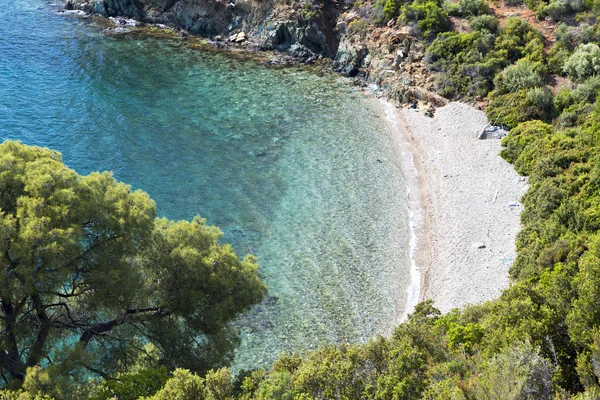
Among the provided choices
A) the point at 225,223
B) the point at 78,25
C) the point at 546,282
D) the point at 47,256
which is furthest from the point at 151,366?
the point at 78,25

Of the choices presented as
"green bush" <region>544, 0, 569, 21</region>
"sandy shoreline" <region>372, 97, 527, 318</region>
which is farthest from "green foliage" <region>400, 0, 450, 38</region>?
"sandy shoreline" <region>372, 97, 527, 318</region>

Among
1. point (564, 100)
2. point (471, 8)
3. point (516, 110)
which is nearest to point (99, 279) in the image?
point (516, 110)

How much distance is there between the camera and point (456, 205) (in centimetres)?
4009

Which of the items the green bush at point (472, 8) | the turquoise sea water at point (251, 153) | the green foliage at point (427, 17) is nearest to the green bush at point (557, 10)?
the green bush at point (472, 8)

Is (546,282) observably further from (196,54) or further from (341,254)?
(196,54)

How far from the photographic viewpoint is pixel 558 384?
62.3 feet

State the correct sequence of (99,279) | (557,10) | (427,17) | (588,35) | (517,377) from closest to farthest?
(517,377) < (99,279) < (588,35) < (557,10) < (427,17)

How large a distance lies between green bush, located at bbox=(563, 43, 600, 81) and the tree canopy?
3946 centimetres

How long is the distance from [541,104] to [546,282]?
26.7 meters

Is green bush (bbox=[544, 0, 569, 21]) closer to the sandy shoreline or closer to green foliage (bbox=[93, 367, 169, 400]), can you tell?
the sandy shoreline

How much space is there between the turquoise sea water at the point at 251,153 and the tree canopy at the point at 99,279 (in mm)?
5545

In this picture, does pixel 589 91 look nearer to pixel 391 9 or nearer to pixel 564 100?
pixel 564 100

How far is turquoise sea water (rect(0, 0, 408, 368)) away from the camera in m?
32.9

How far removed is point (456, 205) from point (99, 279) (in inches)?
1063
